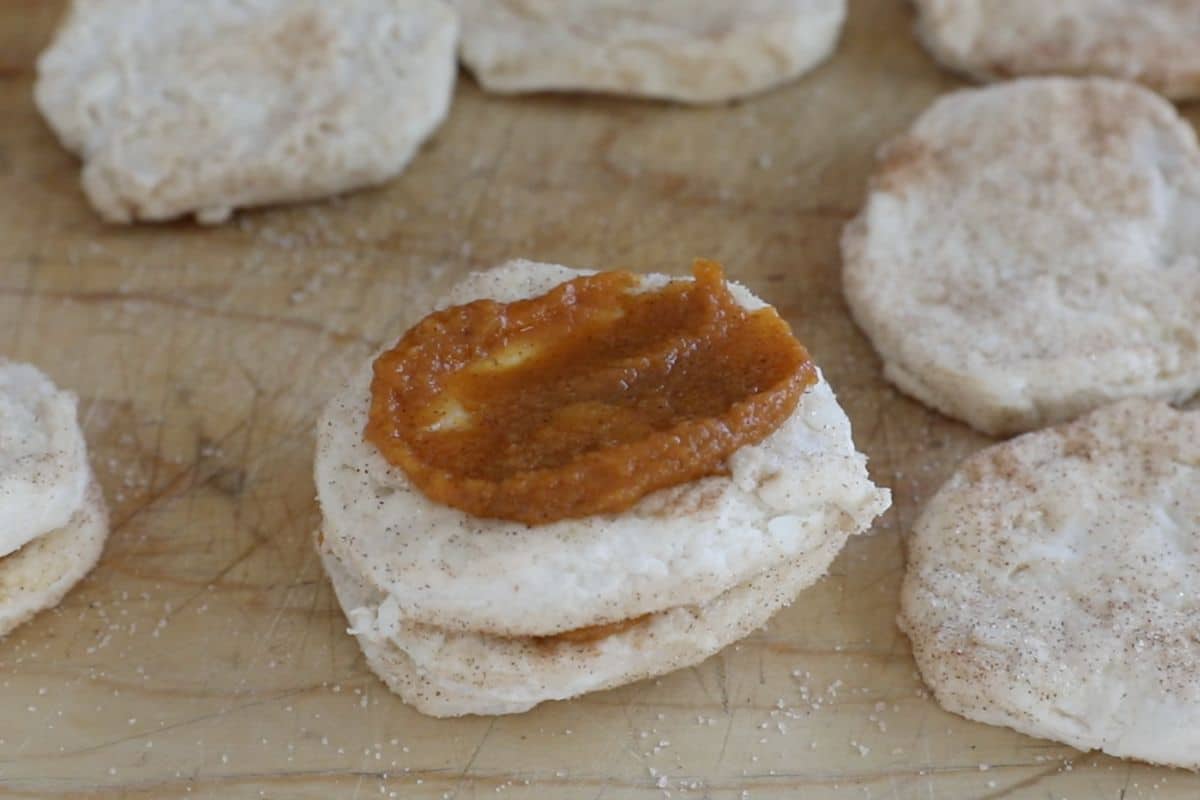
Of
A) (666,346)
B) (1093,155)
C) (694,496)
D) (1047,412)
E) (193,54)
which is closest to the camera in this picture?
(694,496)

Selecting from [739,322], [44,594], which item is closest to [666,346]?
[739,322]

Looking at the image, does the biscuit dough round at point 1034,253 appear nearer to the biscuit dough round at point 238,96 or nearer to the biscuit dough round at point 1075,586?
the biscuit dough round at point 1075,586

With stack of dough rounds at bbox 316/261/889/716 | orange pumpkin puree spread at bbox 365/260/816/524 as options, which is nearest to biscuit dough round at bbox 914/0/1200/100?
orange pumpkin puree spread at bbox 365/260/816/524

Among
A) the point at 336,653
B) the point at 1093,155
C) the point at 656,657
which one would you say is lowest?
the point at 336,653

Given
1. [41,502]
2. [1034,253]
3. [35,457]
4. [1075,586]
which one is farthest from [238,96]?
[1075,586]

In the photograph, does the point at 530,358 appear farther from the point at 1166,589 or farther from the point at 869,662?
the point at 1166,589

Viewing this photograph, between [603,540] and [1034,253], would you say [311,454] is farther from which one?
[1034,253]

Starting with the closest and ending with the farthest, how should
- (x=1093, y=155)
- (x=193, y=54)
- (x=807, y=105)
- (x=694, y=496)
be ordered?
(x=694, y=496) < (x=1093, y=155) < (x=193, y=54) < (x=807, y=105)
